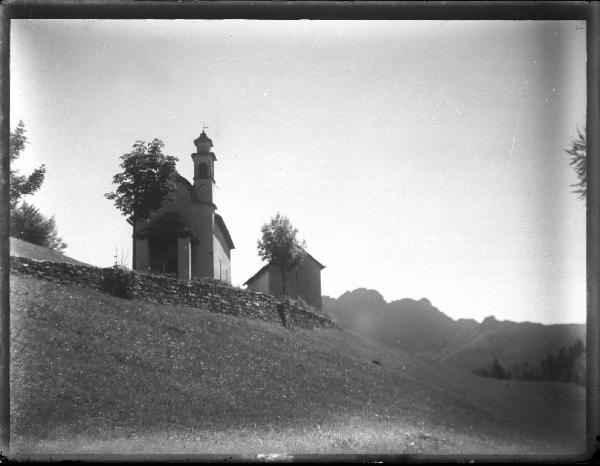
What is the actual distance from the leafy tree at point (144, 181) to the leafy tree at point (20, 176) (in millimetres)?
2027

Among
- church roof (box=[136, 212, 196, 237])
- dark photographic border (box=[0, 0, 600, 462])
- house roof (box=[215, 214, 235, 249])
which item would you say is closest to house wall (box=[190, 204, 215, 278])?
church roof (box=[136, 212, 196, 237])

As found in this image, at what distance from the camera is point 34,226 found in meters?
18.8

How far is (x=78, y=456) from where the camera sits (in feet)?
33.6

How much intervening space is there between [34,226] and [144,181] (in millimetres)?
4160

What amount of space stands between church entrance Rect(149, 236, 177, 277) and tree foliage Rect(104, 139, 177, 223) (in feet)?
5.05

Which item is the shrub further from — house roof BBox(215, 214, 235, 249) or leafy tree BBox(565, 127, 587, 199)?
leafy tree BBox(565, 127, 587, 199)

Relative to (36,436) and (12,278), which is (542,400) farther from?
(12,278)

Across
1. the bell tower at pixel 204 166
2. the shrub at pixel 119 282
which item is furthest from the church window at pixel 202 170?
the shrub at pixel 119 282

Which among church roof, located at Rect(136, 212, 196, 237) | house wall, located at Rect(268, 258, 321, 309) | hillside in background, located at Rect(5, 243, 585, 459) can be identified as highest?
church roof, located at Rect(136, 212, 196, 237)

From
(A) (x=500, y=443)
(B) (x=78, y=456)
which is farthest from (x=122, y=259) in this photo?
(A) (x=500, y=443)

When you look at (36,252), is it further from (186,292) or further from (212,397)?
(212,397)

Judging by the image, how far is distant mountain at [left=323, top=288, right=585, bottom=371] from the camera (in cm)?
1731

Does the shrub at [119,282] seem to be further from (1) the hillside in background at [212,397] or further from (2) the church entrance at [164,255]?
(2) the church entrance at [164,255]

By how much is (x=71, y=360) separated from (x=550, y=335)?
41.5 ft
